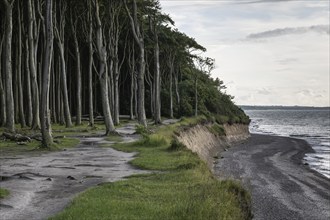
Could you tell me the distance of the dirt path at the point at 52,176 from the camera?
1180 cm

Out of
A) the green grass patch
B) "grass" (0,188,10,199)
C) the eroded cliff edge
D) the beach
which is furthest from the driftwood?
"grass" (0,188,10,199)

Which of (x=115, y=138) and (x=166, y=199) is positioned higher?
(x=115, y=138)

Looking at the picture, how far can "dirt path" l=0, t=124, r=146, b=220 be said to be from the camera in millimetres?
11797

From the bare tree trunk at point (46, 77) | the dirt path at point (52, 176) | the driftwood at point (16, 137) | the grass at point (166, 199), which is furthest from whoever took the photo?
the driftwood at point (16, 137)

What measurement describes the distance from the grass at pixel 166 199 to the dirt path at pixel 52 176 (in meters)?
0.82

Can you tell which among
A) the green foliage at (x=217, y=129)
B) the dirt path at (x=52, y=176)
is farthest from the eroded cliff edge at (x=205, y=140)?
the dirt path at (x=52, y=176)

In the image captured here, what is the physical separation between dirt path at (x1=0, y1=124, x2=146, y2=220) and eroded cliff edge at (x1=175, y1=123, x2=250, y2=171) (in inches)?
567

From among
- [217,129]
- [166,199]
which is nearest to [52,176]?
[166,199]

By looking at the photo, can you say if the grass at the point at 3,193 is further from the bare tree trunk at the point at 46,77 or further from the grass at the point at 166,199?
the bare tree trunk at the point at 46,77

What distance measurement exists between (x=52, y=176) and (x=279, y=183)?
19.3 meters

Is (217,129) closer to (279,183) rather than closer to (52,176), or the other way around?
(279,183)

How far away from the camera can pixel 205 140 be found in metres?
52.9

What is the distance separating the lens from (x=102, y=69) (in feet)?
113

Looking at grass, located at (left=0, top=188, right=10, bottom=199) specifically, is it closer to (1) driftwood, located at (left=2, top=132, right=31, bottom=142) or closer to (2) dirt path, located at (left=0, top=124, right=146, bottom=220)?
(2) dirt path, located at (left=0, top=124, right=146, bottom=220)
